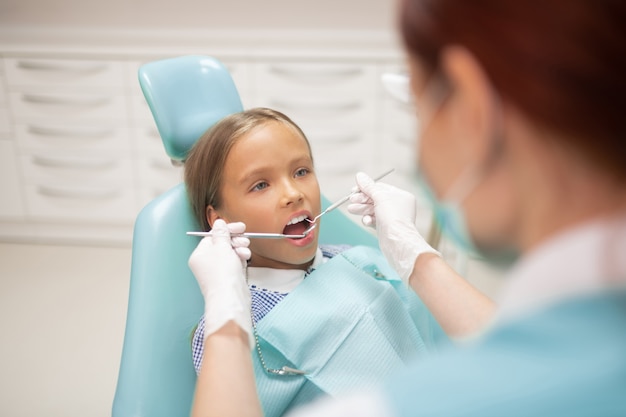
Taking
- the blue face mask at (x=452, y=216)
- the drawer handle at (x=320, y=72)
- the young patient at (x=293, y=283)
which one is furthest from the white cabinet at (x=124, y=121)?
the blue face mask at (x=452, y=216)

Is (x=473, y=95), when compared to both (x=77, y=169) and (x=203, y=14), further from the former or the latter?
(x=203, y=14)

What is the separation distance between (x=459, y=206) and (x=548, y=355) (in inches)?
6.9

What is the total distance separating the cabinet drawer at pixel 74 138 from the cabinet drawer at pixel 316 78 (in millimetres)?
775

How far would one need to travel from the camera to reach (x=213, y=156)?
55.6 inches

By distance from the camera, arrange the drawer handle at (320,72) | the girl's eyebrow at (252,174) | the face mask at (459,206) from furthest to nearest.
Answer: the drawer handle at (320,72) < the girl's eyebrow at (252,174) < the face mask at (459,206)

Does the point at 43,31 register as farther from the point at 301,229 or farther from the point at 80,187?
the point at 301,229

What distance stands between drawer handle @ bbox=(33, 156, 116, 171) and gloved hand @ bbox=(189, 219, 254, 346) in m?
2.08

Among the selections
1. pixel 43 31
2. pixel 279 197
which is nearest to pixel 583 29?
pixel 279 197

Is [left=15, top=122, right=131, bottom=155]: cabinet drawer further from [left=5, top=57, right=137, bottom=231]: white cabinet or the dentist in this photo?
the dentist

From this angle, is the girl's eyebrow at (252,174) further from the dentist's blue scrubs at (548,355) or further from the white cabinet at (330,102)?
the white cabinet at (330,102)

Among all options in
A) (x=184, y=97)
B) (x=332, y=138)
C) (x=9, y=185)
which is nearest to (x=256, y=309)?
(x=184, y=97)

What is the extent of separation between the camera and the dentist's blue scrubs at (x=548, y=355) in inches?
17.5

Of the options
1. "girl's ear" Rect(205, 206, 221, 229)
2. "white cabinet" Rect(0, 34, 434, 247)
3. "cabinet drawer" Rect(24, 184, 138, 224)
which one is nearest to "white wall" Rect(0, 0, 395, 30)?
"white cabinet" Rect(0, 34, 434, 247)

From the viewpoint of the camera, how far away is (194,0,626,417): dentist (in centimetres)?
44
